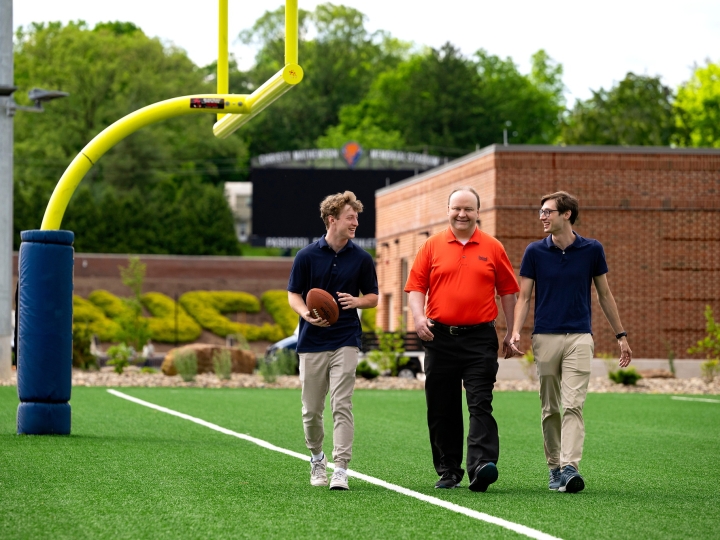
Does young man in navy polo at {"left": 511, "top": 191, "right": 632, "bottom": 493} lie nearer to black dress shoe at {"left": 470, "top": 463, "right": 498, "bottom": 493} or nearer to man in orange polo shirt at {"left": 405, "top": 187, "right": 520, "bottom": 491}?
man in orange polo shirt at {"left": 405, "top": 187, "right": 520, "bottom": 491}

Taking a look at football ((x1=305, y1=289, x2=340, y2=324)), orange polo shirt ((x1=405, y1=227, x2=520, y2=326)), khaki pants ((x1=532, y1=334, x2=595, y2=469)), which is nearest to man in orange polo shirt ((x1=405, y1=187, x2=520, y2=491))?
orange polo shirt ((x1=405, y1=227, x2=520, y2=326))

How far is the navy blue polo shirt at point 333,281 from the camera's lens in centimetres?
898

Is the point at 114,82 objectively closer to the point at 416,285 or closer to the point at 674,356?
the point at 674,356

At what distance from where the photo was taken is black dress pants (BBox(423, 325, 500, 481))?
29.0 feet

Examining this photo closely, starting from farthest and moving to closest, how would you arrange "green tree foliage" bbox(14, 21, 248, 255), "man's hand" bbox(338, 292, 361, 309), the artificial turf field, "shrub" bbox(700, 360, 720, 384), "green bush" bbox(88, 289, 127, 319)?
1. "green tree foliage" bbox(14, 21, 248, 255)
2. "green bush" bbox(88, 289, 127, 319)
3. "shrub" bbox(700, 360, 720, 384)
4. "man's hand" bbox(338, 292, 361, 309)
5. the artificial turf field

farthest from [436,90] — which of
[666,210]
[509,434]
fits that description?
[509,434]

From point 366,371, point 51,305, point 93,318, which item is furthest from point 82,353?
point 93,318

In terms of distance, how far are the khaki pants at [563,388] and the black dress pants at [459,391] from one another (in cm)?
38

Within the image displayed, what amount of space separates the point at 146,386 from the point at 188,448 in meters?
14.4

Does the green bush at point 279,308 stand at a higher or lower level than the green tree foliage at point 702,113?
lower

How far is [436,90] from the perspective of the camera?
291 feet

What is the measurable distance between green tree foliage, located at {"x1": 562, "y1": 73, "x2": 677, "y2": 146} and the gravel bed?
41.5 m

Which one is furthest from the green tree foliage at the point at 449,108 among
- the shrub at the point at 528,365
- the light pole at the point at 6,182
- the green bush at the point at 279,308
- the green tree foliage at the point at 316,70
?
the light pole at the point at 6,182

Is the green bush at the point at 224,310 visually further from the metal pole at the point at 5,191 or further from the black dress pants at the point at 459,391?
the black dress pants at the point at 459,391
